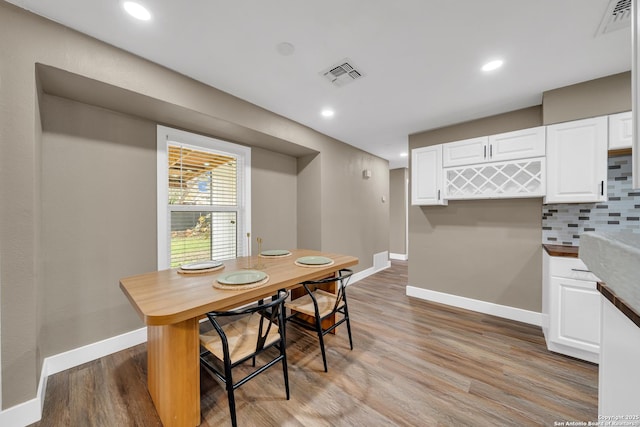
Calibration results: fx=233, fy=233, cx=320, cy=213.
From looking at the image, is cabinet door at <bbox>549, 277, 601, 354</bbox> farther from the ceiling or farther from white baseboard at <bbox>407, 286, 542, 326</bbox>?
the ceiling

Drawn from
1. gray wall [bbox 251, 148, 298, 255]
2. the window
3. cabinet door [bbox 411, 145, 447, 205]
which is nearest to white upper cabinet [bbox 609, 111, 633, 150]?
cabinet door [bbox 411, 145, 447, 205]

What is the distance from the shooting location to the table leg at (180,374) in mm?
1344

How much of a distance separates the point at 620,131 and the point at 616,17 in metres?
1.06

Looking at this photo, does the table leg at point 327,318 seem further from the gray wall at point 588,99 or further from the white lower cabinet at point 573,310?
the gray wall at point 588,99

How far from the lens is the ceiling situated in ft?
4.94

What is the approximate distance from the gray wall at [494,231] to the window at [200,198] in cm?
267

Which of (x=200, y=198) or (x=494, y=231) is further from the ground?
(x=200, y=198)

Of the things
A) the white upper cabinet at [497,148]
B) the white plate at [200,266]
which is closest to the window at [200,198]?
the white plate at [200,266]

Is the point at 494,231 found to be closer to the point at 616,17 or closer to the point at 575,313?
the point at 575,313

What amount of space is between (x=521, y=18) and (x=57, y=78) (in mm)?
3310

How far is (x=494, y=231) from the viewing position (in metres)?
3.01

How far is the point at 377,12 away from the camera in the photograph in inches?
60.5

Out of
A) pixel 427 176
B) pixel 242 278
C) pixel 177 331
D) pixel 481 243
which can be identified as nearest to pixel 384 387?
pixel 242 278

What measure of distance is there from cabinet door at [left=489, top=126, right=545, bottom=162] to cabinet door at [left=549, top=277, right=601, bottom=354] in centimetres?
133
